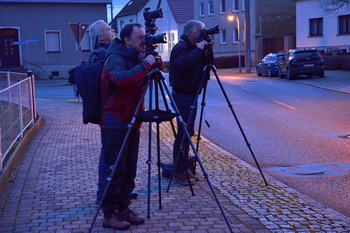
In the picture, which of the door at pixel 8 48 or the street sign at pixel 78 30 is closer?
the street sign at pixel 78 30

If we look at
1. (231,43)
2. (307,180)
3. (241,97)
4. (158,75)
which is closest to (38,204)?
(158,75)

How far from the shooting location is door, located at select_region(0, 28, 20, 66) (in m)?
41.9

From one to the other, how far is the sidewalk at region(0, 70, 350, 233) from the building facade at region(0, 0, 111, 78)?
34.3m

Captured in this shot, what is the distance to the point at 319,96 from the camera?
2116cm

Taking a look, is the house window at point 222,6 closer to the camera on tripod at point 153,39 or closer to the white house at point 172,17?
the white house at point 172,17

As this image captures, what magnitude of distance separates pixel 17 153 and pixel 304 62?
79.4 ft

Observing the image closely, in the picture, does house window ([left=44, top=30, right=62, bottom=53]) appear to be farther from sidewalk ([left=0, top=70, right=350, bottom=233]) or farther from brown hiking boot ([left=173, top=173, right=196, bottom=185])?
brown hiking boot ([left=173, top=173, right=196, bottom=185])

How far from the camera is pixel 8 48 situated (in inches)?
1656

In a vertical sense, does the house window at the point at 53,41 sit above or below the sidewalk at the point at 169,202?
above

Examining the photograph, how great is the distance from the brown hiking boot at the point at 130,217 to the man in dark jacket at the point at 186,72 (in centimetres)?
142

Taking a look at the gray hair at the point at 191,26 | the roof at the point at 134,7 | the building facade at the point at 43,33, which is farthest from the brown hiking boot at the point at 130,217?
the roof at the point at 134,7

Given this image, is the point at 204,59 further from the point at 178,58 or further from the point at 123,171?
the point at 123,171

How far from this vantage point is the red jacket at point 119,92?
5328 millimetres

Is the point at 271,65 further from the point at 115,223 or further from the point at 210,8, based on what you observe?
the point at 115,223
